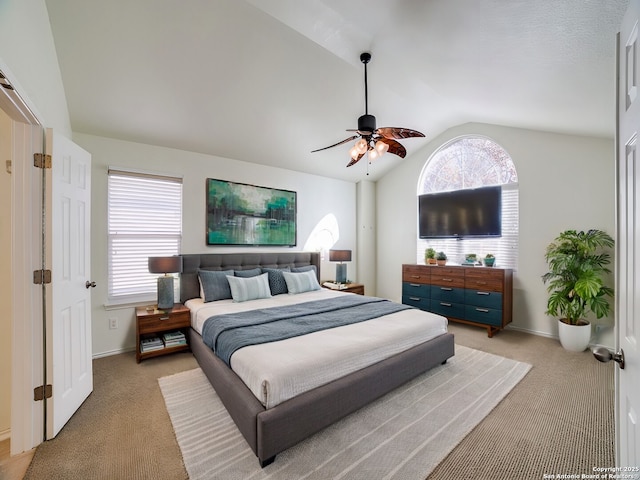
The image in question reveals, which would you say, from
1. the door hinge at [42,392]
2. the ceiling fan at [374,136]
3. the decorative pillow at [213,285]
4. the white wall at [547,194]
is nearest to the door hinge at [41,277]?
the door hinge at [42,392]

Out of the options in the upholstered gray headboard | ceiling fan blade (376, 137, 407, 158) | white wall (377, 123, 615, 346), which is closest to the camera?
ceiling fan blade (376, 137, 407, 158)

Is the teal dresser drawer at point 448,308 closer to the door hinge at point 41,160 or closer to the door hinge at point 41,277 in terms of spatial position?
the door hinge at point 41,277

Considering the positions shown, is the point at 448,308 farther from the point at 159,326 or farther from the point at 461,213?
the point at 159,326

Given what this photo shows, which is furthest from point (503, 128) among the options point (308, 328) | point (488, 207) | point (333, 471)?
point (333, 471)

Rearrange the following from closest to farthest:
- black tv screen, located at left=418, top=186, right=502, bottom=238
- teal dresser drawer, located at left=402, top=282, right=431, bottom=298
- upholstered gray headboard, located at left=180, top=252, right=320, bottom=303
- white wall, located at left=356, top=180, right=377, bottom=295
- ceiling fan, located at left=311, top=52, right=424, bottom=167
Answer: ceiling fan, located at left=311, top=52, right=424, bottom=167
upholstered gray headboard, located at left=180, top=252, right=320, bottom=303
black tv screen, located at left=418, top=186, right=502, bottom=238
teal dresser drawer, located at left=402, top=282, right=431, bottom=298
white wall, located at left=356, top=180, right=377, bottom=295

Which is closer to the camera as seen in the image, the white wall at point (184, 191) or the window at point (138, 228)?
the white wall at point (184, 191)

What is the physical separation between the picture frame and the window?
1.56ft

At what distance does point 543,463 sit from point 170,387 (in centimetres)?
292

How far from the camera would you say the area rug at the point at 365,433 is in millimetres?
1633

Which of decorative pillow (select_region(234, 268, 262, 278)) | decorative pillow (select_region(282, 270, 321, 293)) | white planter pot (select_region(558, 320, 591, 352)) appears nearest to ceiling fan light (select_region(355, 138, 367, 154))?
decorative pillow (select_region(282, 270, 321, 293))

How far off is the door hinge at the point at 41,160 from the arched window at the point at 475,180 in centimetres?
510

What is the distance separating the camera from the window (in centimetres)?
334

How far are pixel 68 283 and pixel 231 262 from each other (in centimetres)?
211

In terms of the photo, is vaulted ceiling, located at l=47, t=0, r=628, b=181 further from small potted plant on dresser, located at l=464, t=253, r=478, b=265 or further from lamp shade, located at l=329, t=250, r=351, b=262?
lamp shade, located at l=329, t=250, r=351, b=262
